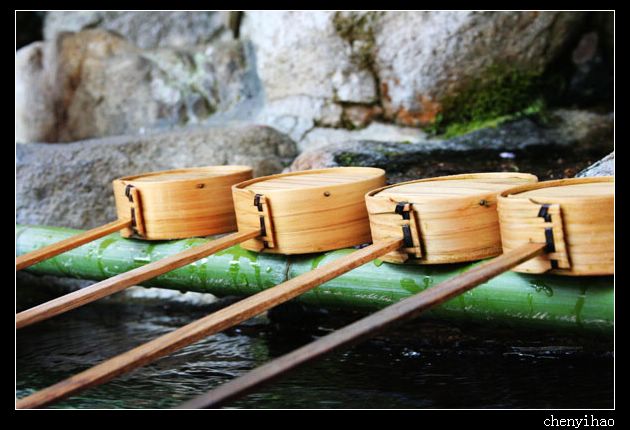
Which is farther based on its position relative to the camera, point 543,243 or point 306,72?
point 306,72

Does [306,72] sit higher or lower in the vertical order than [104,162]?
higher

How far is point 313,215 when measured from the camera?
400 cm

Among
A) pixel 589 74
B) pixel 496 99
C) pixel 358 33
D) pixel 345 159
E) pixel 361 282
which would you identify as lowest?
pixel 361 282

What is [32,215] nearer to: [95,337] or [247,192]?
[95,337]

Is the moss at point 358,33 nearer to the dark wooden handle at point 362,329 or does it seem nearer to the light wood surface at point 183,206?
the light wood surface at point 183,206

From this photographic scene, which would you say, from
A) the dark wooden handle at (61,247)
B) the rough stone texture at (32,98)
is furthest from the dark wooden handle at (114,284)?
the rough stone texture at (32,98)

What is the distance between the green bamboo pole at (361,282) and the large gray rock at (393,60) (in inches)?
104

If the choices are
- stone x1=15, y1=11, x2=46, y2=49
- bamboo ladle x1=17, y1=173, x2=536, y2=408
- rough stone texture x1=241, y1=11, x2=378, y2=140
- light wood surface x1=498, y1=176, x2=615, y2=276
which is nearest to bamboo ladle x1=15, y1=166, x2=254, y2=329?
bamboo ladle x1=17, y1=173, x2=536, y2=408

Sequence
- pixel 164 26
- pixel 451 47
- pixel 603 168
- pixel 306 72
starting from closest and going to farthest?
pixel 603 168 < pixel 451 47 < pixel 306 72 < pixel 164 26

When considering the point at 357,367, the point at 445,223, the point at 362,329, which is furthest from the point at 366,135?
the point at 362,329

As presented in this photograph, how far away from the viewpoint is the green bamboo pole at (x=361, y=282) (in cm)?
323

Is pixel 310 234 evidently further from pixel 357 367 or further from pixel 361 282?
pixel 357 367

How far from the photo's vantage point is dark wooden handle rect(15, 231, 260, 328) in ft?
11.2

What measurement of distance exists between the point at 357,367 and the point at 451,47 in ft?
10.6
